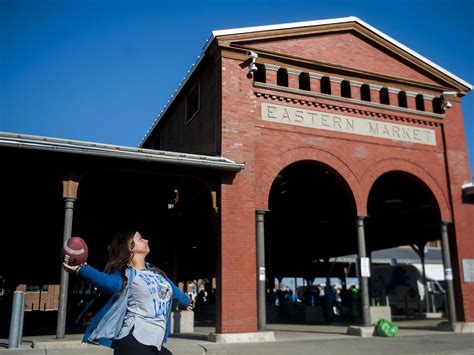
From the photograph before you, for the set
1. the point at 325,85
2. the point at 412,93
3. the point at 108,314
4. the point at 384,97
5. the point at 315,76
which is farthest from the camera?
the point at 412,93

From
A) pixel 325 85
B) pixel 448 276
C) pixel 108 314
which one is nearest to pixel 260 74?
pixel 325 85

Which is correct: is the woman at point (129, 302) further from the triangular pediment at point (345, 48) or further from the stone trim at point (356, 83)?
the stone trim at point (356, 83)

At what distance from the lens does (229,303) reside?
12.2m

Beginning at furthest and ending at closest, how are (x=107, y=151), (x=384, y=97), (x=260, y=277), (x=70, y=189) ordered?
(x=384, y=97)
(x=260, y=277)
(x=70, y=189)
(x=107, y=151)

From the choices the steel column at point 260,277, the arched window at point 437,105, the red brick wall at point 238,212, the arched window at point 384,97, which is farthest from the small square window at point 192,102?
the arched window at point 437,105

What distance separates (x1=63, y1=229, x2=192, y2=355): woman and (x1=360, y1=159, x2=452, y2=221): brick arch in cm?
1193

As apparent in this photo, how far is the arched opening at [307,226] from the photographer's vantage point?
56.5 ft

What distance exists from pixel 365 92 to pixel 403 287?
15.9m

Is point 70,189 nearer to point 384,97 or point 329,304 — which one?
point 384,97

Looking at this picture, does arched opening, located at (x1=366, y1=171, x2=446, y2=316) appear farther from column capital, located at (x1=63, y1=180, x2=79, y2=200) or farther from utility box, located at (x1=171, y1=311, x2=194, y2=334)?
column capital, located at (x1=63, y1=180, x2=79, y2=200)

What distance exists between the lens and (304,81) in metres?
15.3

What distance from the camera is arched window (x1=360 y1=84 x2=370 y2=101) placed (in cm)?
1606

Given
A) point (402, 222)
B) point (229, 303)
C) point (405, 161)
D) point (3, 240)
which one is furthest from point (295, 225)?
point (3, 240)

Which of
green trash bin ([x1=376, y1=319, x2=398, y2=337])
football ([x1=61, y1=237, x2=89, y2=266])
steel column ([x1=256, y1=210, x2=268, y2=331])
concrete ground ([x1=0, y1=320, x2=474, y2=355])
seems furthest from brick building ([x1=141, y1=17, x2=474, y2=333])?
football ([x1=61, y1=237, x2=89, y2=266])
